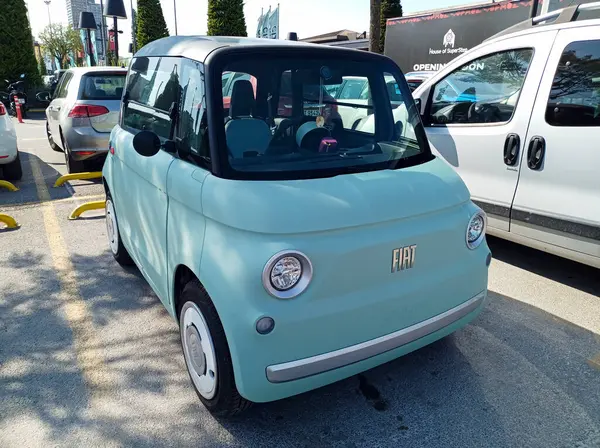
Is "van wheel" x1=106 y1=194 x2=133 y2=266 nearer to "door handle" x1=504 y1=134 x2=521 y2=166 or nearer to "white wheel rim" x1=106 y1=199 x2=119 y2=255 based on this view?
"white wheel rim" x1=106 y1=199 x2=119 y2=255

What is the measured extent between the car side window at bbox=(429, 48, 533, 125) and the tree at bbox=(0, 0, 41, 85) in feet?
72.4

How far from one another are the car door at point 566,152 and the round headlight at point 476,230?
138 cm

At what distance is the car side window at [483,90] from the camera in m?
3.94

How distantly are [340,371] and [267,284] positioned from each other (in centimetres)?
56

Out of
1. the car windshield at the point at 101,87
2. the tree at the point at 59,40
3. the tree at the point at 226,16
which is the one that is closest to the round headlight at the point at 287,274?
the car windshield at the point at 101,87

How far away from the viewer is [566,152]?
11.4 feet

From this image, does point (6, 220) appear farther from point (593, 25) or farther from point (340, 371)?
point (593, 25)

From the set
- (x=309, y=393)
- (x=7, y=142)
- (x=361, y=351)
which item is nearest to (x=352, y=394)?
(x=309, y=393)

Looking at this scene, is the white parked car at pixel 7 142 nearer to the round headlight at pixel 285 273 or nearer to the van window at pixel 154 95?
the van window at pixel 154 95

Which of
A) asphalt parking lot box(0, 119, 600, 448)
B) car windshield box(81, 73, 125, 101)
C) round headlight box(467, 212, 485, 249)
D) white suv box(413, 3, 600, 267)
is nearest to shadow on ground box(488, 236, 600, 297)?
asphalt parking lot box(0, 119, 600, 448)

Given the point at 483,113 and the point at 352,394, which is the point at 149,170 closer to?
the point at 352,394

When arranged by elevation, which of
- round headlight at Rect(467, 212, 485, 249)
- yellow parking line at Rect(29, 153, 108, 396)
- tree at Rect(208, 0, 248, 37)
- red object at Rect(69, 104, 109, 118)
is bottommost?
yellow parking line at Rect(29, 153, 108, 396)

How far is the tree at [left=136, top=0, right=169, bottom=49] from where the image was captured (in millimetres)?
26922

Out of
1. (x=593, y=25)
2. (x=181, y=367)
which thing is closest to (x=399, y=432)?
(x=181, y=367)
